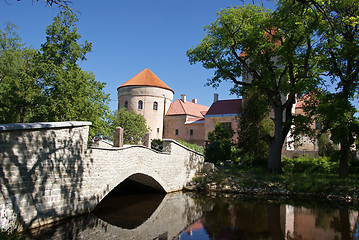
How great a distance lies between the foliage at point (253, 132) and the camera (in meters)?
21.2

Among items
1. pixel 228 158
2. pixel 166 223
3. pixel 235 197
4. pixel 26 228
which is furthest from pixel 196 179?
pixel 26 228

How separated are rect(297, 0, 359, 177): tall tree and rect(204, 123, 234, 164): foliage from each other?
25.1 ft

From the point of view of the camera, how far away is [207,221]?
32.2ft

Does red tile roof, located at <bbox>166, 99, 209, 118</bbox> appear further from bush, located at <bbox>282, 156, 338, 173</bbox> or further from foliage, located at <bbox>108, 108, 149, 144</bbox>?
bush, located at <bbox>282, 156, 338, 173</bbox>

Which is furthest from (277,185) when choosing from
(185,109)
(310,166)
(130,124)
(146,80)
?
(146,80)

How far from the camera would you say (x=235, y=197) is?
14750 millimetres

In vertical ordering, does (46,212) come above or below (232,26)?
below

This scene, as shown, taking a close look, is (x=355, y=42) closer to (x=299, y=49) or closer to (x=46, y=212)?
(x=299, y=49)

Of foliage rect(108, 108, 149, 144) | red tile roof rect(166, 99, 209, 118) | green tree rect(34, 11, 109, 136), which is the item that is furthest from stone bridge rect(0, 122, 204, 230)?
red tile roof rect(166, 99, 209, 118)

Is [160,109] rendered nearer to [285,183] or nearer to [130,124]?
[130,124]

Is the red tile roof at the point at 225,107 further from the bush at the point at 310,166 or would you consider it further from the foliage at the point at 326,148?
the bush at the point at 310,166

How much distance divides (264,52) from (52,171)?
48.4 ft

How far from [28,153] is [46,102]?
9444 millimetres

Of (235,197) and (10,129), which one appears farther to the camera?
(235,197)
